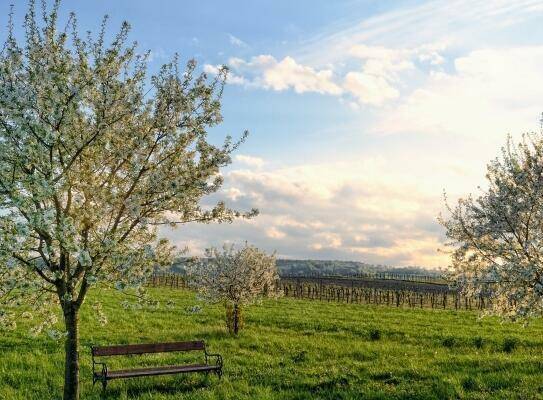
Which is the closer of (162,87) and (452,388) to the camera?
(162,87)

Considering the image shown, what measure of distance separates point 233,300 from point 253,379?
9.88 m

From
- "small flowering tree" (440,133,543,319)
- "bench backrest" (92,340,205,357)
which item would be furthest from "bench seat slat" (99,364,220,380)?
"small flowering tree" (440,133,543,319)

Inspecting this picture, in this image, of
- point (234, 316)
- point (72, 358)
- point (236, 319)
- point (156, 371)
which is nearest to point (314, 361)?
point (156, 371)

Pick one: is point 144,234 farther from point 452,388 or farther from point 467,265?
point 467,265

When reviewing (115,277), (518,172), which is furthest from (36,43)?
(518,172)

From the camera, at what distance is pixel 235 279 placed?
26.1 metres

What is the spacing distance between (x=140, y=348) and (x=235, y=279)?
10212 millimetres

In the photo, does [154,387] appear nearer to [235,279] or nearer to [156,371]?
[156,371]

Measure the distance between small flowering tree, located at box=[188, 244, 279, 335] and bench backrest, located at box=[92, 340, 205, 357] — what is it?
7786mm

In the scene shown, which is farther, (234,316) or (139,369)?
(234,316)

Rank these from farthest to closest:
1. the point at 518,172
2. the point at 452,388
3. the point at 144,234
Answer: the point at 518,172 < the point at 452,388 < the point at 144,234

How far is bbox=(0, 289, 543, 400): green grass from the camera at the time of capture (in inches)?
565

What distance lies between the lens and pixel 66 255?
1094cm

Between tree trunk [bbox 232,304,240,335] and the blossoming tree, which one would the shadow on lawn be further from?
tree trunk [bbox 232,304,240,335]
